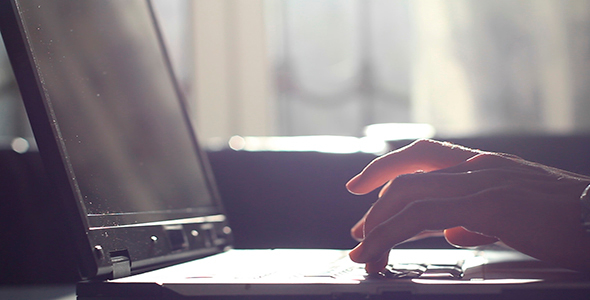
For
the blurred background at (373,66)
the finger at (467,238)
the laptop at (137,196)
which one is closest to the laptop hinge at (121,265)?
the laptop at (137,196)

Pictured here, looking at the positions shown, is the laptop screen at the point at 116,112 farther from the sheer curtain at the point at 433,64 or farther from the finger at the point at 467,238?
the sheer curtain at the point at 433,64

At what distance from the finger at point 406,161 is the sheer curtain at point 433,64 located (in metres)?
2.09

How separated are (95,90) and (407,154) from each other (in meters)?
0.34

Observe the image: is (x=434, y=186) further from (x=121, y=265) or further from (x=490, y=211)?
(x=121, y=265)

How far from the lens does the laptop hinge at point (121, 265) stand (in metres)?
0.49

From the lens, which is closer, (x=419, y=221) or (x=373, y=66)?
(x=419, y=221)

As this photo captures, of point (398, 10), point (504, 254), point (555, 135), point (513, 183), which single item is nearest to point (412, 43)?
point (398, 10)

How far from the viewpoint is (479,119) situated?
2.76m

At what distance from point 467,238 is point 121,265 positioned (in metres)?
0.35

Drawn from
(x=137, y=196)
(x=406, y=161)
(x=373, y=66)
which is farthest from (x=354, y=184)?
(x=373, y=66)

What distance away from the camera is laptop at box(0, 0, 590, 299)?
1.42 feet

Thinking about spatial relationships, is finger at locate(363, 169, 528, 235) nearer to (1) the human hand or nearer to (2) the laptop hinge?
(1) the human hand

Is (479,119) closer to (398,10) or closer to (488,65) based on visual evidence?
(488,65)

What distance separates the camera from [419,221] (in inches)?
19.3
